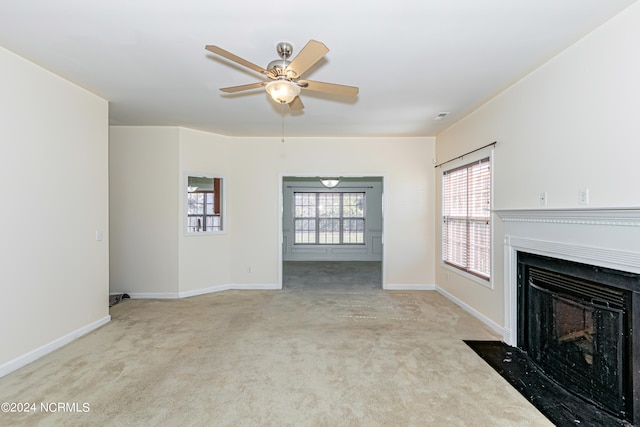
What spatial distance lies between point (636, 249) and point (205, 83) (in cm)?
377

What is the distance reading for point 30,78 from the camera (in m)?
2.83

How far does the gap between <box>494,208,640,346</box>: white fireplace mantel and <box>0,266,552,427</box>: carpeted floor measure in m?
0.83

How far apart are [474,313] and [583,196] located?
222cm

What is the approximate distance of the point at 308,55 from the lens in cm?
198

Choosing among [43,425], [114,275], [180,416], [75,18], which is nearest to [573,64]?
[75,18]

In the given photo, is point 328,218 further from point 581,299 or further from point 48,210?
point 581,299

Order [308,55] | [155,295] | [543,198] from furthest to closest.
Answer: [155,295] → [543,198] → [308,55]

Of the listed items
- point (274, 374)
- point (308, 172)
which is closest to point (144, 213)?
point (308, 172)

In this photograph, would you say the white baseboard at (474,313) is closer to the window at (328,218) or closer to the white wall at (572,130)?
the white wall at (572,130)

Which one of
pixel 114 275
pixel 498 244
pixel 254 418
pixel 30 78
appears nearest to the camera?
pixel 254 418

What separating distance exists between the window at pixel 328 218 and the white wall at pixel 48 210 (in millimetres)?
5894

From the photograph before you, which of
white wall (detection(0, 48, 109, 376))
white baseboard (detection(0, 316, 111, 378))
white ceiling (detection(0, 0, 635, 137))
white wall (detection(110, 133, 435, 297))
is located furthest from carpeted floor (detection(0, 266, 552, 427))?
white ceiling (detection(0, 0, 635, 137))

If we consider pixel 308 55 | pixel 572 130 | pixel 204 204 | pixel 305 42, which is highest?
pixel 305 42

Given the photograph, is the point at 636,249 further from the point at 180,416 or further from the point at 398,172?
the point at 398,172
